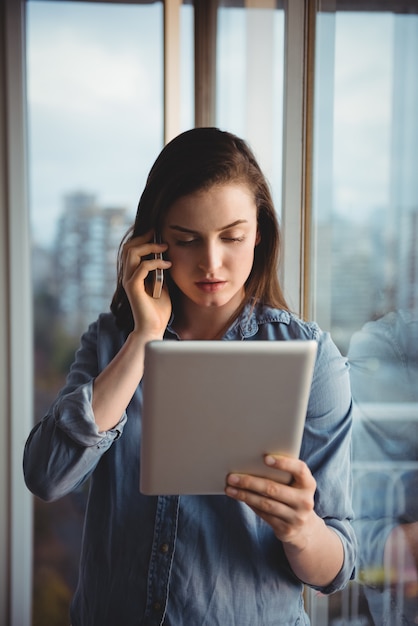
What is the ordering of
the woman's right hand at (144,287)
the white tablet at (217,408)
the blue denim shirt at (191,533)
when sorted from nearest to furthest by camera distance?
1. the white tablet at (217,408)
2. the blue denim shirt at (191,533)
3. the woman's right hand at (144,287)

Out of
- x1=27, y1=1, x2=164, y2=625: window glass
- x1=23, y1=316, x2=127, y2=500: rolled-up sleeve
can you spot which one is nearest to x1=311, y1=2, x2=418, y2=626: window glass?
x1=23, y1=316, x2=127, y2=500: rolled-up sleeve

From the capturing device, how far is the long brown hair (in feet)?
3.67

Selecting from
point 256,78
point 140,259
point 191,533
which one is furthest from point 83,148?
point 191,533

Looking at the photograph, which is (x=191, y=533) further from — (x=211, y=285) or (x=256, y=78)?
(x=256, y=78)

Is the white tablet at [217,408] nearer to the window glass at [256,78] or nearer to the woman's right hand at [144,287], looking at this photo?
the woman's right hand at [144,287]

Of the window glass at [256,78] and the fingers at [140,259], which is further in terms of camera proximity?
the window glass at [256,78]

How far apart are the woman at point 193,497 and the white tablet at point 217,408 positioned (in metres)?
0.17

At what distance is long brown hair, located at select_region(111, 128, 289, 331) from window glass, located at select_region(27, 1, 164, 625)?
175 cm

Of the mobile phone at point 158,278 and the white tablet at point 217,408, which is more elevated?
the mobile phone at point 158,278

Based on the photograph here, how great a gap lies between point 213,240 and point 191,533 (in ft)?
1.53

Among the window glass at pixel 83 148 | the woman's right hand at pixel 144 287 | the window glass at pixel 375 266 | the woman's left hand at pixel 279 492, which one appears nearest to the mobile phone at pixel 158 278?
the woman's right hand at pixel 144 287

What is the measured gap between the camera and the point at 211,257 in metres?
1.10

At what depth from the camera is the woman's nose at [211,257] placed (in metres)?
1.10

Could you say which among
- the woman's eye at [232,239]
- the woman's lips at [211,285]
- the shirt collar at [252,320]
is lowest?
the shirt collar at [252,320]
